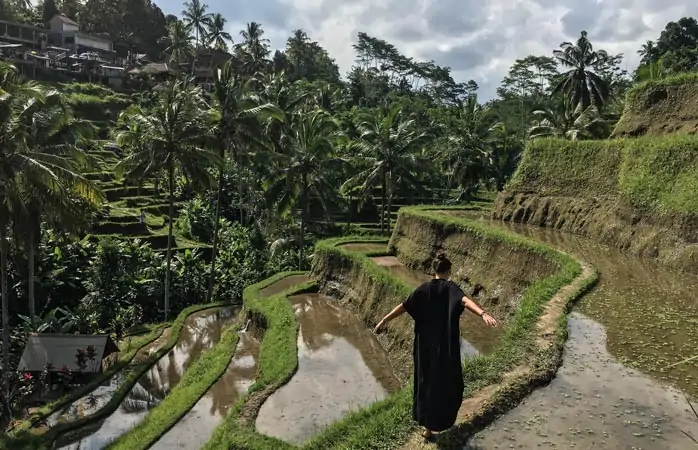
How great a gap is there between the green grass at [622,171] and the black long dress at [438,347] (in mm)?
9318

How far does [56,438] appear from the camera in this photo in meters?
12.7

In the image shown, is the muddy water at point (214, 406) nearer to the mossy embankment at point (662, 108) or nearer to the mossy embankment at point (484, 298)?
the mossy embankment at point (484, 298)

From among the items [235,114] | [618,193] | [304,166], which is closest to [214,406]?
[618,193]

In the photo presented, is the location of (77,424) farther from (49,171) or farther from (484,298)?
(484,298)

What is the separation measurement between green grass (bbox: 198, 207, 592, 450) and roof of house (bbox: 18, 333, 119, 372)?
17.2 feet

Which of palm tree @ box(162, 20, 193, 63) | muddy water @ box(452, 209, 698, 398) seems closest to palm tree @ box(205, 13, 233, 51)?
palm tree @ box(162, 20, 193, 63)

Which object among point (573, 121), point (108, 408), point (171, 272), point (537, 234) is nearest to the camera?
point (108, 408)

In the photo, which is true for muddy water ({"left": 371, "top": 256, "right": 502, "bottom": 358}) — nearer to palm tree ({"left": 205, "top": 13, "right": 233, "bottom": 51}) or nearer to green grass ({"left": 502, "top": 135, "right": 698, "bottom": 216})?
green grass ({"left": 502, "top": 135, "right": 698, "bottom": 216})

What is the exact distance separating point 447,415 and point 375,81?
75.7 m

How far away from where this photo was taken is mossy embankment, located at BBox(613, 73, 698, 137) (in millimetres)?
15711

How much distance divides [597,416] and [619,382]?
99 centimetres

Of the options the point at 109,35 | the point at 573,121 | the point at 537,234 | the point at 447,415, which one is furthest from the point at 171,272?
the point at 109,35

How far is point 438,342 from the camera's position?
5.39 metres

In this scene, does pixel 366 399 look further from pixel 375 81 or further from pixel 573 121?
pixel 375 81
